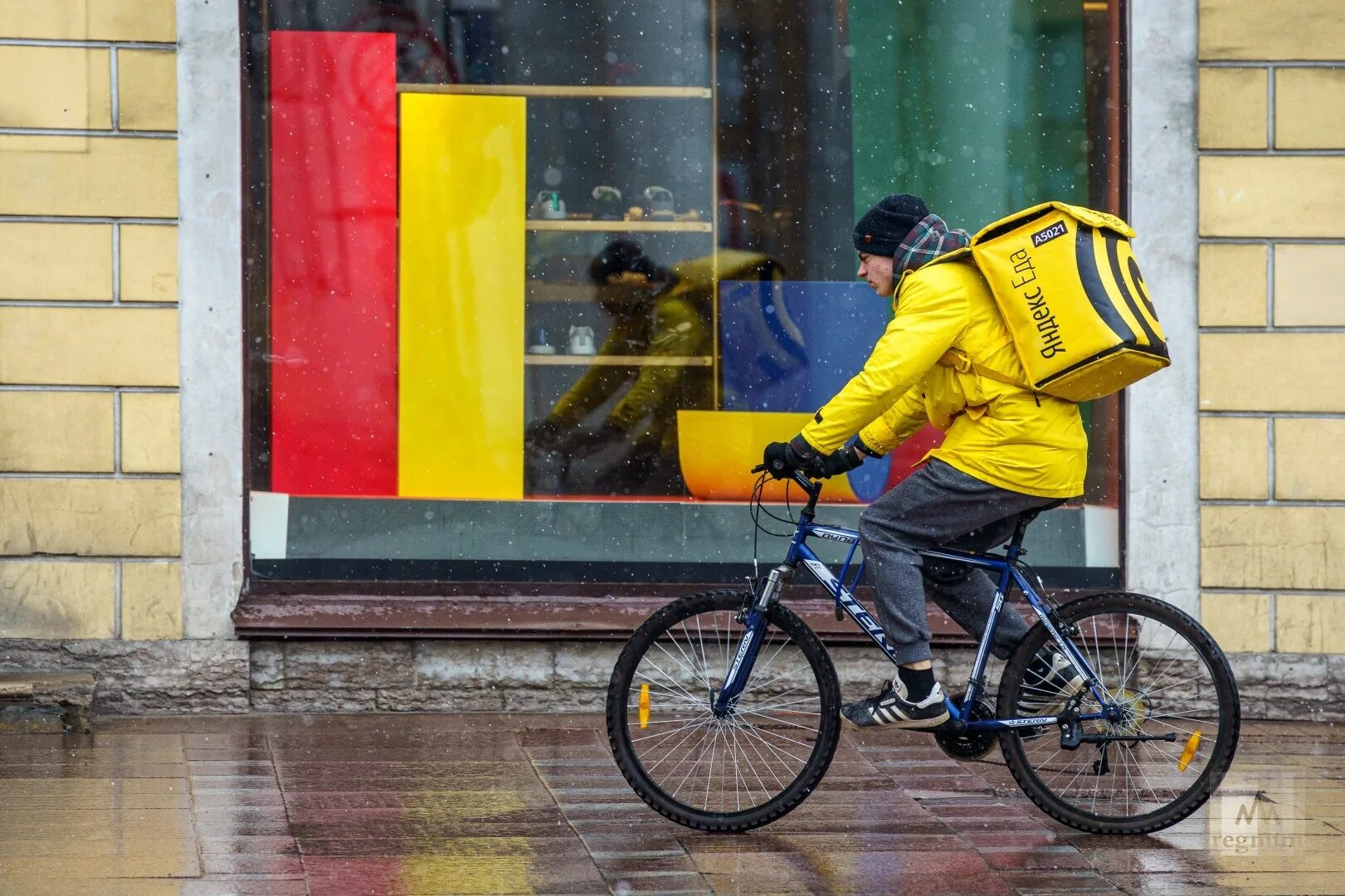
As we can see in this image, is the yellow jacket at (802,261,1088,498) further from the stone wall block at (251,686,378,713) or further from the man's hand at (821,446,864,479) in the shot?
the stone wall block at (251,686,378,713)

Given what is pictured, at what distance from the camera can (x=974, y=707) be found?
5285 millimetres

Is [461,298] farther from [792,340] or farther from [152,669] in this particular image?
[152,669]

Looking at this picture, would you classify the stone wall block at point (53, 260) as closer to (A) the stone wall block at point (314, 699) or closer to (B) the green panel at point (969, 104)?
(A) the stone wall block at point (314, 699)

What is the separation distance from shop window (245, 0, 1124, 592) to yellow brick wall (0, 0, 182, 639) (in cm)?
47

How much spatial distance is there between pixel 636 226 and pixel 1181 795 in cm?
344

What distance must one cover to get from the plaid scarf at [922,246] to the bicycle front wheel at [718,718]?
43.9 inches

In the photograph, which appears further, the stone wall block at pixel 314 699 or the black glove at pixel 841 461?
the stone wall block at pixel 314 699

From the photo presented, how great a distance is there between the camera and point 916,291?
16.5 feet

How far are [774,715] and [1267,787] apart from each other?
6.36 feet

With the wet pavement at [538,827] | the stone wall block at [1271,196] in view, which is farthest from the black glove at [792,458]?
the stone wall block at [1271,196]

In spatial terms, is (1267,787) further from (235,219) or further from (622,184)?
(235,219)

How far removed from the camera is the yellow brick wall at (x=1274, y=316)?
715 centimetres

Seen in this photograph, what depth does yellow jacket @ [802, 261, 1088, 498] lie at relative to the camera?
4988 mm

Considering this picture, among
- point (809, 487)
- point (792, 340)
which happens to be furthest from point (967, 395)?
point (792, 340)
